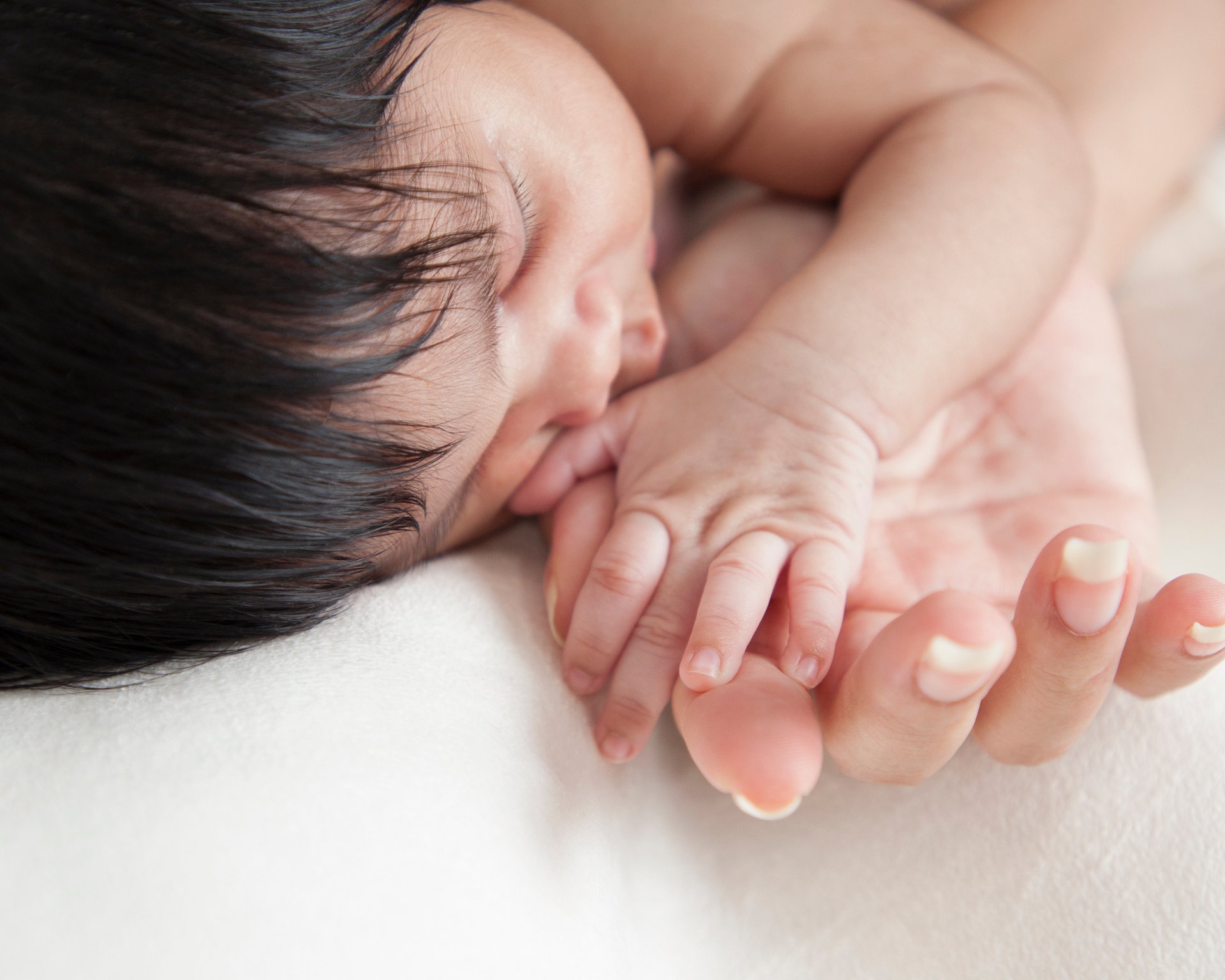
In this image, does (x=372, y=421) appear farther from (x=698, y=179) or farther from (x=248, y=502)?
(x=698, y=179)

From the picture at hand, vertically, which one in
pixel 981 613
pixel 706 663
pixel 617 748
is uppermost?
pixel 981 613

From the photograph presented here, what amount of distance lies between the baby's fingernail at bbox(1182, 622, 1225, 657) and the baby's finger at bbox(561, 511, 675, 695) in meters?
0.30

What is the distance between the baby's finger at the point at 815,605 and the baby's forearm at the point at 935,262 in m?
0.13

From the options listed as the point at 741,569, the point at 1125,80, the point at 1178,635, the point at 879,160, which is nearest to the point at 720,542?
the point at 741,569

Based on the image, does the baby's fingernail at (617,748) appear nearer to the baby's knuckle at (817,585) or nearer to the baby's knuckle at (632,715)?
the baby's knuckle at (632,715)

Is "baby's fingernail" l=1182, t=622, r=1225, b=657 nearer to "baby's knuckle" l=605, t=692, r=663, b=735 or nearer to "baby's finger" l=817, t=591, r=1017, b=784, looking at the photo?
"baby's finger" l=817, t=591, r=1017, b=784

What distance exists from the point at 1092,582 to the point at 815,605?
0.15m

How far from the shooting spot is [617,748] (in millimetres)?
575

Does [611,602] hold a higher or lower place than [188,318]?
lower

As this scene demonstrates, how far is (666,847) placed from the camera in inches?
25.0

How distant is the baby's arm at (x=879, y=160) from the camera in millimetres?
684

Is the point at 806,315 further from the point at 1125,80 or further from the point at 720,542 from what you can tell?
the point at 1125,80

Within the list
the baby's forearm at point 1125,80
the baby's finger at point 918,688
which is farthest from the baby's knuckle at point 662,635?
the baby's forearm at point 1125,80

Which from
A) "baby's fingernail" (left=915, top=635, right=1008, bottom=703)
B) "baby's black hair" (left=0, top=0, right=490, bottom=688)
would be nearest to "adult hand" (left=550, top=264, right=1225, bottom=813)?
"baby's fingernail" (left=915, top=635, right=1008, bottom=703)
